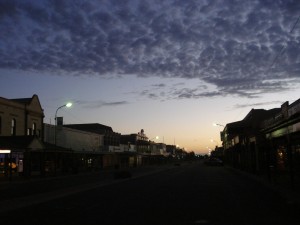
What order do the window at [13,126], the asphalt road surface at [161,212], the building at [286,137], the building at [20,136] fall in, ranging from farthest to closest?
the window at [13,126] < the building at [20,136] < the building at [286,137] < the asphalt road surface at [161,212]

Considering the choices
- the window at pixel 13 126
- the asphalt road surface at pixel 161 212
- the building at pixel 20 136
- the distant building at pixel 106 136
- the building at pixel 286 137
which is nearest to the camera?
the asphalt road surface at pixel 161 212

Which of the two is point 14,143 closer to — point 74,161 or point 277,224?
point 74,161

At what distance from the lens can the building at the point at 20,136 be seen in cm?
4484

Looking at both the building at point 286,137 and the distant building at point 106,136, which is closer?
the building at point 286,137

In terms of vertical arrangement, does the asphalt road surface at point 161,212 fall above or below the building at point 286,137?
below

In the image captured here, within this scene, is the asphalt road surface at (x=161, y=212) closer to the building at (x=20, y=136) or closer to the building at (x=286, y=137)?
the building at (x=286, y=137)

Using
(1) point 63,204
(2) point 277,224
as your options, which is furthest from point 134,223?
(1) point 63,204

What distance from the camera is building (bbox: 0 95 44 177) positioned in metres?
44.8

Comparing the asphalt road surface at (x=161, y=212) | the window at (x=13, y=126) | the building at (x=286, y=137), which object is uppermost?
the window at (x=13, y=126)

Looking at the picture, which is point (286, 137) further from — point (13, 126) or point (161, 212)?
point (13, 126)

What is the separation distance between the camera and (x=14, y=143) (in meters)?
45.0

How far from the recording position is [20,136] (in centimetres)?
4631

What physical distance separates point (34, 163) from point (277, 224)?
44422 millimetres

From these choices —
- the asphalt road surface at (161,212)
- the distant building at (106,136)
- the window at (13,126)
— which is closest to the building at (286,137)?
the asphalt road surface at (161,212)
